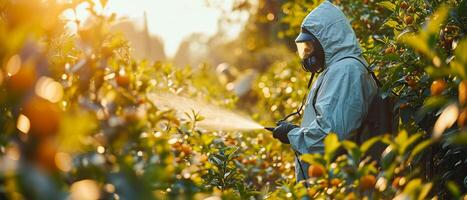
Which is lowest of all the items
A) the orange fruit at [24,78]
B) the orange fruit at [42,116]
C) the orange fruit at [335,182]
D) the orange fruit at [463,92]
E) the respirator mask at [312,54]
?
the orange fruit at [335,182]

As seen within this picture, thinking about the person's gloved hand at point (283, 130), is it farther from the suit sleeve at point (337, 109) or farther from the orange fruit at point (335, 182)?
the orange fruit at point (335, 182)

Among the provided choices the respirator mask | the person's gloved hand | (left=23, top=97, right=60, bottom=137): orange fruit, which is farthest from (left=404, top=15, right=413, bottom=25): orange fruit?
(left=23, top=97, right=60, bottom=137): orange fruit

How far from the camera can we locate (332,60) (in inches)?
142

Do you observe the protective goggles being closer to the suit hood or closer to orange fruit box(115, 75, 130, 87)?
the suit hood

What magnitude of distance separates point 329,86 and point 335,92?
7 cm

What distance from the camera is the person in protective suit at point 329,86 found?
133 inches

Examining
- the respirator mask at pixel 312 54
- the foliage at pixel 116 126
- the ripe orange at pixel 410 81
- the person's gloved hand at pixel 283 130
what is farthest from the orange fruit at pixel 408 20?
the person's gloved hand at pixel 283 130

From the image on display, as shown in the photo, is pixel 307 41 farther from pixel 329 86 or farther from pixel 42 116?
pixel 42 116

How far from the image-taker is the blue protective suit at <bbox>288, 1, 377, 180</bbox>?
3363 mm

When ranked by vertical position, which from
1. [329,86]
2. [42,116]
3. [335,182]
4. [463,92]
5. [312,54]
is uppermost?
[42,116]

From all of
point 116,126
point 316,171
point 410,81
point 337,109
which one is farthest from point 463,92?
point 337,109

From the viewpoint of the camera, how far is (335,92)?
3402 mm

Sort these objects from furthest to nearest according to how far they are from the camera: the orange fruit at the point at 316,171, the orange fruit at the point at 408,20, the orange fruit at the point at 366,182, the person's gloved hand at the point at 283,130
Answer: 1. the person's gloved hand at the point at 283,130
2. the orange fruit at the point at 408,20
3. the orange fruit at the point at 316,171
4. the orange fruit at the point at 366,182

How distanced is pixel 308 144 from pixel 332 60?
50 cm
